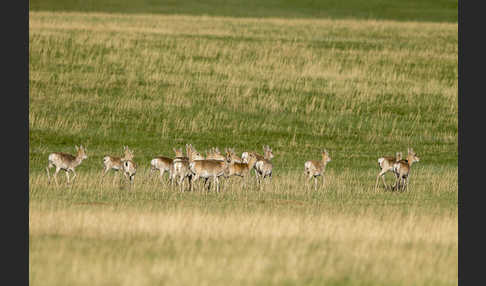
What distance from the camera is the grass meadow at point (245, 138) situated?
1812 cm

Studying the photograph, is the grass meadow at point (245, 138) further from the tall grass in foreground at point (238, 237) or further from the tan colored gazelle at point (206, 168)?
the tan colored gazelle at point (206, 168)

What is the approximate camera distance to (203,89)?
51.6m

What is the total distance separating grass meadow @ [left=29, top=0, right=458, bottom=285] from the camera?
59.5ft

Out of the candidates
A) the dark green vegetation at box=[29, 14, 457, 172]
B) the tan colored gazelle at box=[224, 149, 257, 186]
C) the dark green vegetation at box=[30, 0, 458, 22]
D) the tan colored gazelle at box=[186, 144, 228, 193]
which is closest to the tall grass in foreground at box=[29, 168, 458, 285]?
the tan colored gazelle at box=[186, 144, 228, 193]

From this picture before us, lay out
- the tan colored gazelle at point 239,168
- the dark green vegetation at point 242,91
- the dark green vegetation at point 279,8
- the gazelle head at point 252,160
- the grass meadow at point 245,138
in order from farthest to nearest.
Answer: the dark green vegetation at point 279,8 → the dark green vegetation at point 242,91 → the gazelle head at point 252,160 → the tan colored gazelle at point 239,168 → the grass meadow at point 245,138

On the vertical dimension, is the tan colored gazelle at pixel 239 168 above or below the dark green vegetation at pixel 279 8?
below

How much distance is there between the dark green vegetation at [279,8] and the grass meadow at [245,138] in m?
0.78

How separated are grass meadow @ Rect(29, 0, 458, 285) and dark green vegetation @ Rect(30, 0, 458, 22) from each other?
778mm

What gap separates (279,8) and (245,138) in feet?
163

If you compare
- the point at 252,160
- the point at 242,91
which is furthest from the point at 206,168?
the point at 242,91

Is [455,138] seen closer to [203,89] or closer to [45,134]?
[203,89]

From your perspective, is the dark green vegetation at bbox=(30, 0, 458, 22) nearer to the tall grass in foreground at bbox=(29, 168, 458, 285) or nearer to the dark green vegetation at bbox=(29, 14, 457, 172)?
the dark green vegetation at bbox=(29, 14, 457, 172)

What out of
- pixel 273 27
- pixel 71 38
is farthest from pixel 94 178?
pixel 273 27

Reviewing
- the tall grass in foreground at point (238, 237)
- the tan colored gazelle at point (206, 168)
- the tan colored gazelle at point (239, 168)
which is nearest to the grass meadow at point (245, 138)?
the tall grass in foreground at point (238, 237)
